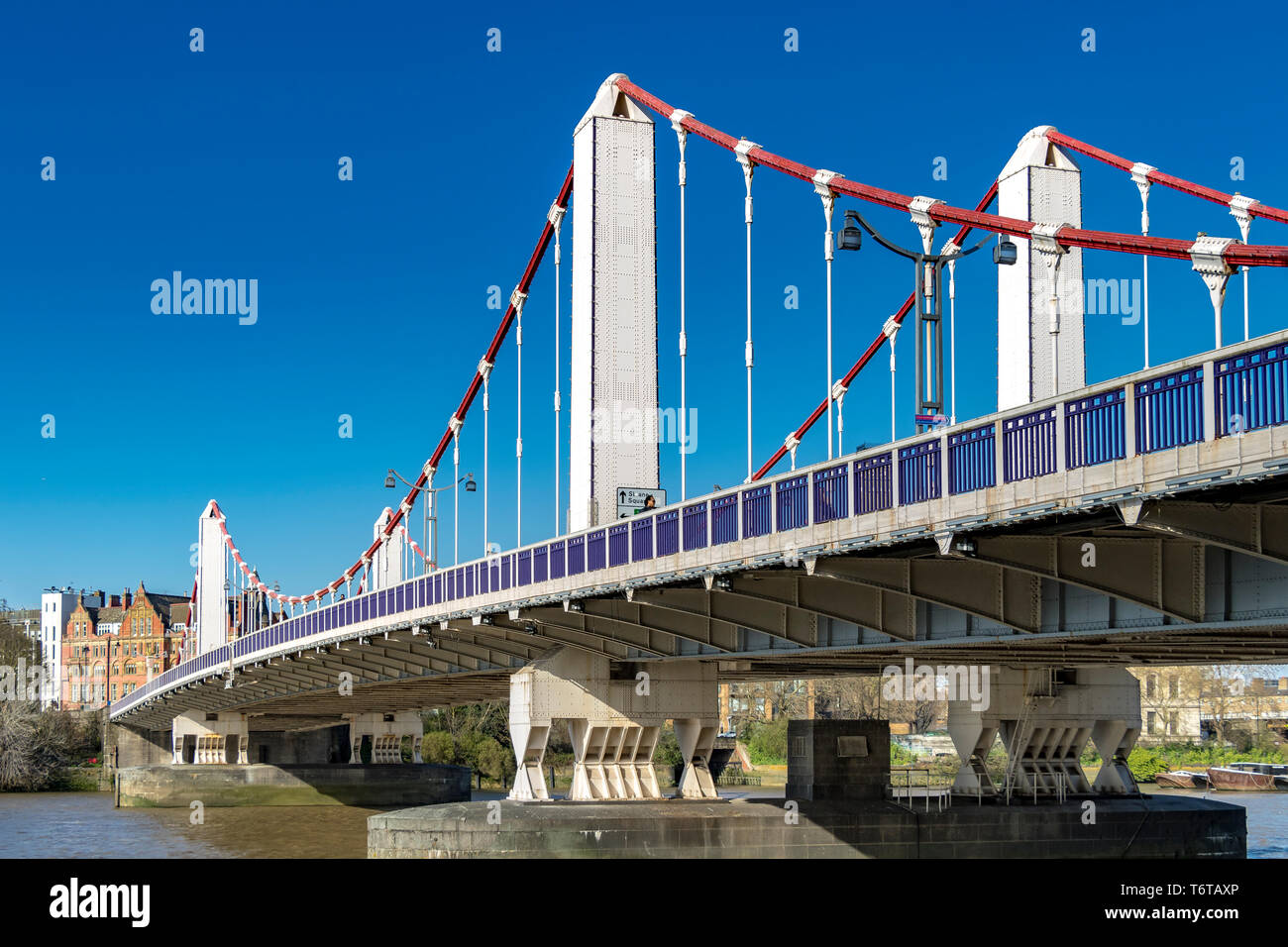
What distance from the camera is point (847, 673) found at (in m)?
50.3

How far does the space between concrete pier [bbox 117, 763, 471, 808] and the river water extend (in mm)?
1267

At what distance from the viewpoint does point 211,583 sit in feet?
401

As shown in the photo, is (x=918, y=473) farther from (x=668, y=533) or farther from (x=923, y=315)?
(x=668, y=533)

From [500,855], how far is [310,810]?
178 ft

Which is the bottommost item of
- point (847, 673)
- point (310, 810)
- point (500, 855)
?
point (310, 810)

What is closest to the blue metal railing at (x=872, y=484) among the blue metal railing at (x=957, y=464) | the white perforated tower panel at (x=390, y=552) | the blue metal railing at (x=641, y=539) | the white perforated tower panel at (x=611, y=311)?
the blue metal railing at (x=957, y=464)

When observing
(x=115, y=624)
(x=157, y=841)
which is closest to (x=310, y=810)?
(x=157, y=841)

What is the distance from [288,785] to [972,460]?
78691mm

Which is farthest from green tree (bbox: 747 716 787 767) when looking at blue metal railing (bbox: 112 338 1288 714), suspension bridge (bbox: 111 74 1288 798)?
blue metal railing (bbox: 112 338 1288 714)

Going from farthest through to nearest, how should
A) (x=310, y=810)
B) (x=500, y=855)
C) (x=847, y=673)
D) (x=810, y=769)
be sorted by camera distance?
(x=310, y=810) < (x=847, y=673) < (x=810, y=769) < (x=500, y=855)

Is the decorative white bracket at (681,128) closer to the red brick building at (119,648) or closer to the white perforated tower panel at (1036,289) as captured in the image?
the white perforated tower panel at (1036,289)

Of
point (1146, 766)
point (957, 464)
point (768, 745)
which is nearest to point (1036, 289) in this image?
point (957, 464)
